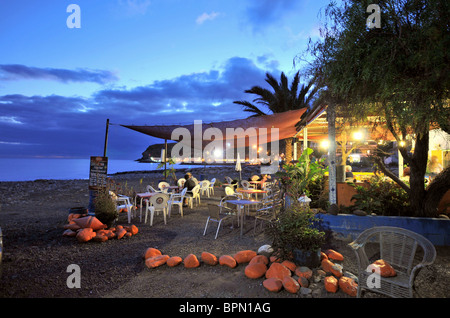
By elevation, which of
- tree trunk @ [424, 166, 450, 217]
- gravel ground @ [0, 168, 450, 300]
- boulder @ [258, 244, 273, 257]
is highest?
tree trunk @ [424, 166, 450, 217]

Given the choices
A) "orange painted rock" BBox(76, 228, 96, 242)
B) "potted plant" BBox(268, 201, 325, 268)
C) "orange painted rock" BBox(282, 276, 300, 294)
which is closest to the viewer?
"orange painted rock" BBox(282, 276, 300, 294)

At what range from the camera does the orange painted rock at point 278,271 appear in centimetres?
288

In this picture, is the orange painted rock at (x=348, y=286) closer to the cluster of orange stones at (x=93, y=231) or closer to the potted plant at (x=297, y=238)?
the potted plant at (x=297, y=238)


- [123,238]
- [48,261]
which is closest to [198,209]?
[123,238]

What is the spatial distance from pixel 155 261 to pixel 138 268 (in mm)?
240

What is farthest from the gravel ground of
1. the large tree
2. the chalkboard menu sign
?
the large tree

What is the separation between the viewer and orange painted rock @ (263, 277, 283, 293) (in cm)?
267

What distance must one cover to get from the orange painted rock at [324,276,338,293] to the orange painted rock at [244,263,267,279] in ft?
2.27

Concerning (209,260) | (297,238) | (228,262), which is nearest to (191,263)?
(209,260)

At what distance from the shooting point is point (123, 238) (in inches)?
192

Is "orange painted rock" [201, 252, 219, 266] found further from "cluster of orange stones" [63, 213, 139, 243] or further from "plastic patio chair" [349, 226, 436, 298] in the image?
"cluster of orange stones" [63, 213, 139, 243]

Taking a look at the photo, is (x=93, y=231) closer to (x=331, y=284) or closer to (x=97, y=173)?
(x=97, y=173)

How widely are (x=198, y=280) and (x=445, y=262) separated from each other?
128 inches
